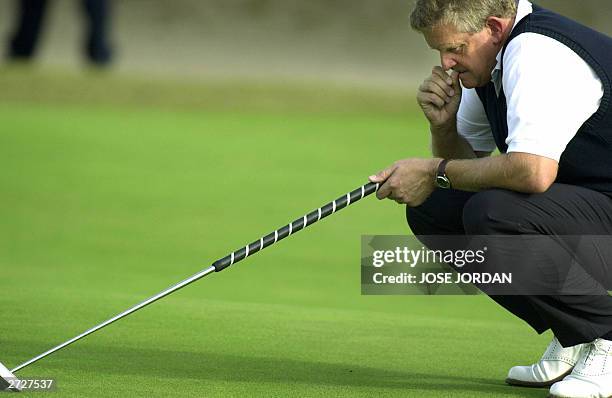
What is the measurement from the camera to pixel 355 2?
554 inches

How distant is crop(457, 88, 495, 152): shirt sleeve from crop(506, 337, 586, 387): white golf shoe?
0.57m

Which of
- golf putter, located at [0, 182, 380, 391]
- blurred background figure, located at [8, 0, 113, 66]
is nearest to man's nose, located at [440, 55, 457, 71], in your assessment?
golf putter, located at [0, 182, 380, 391]

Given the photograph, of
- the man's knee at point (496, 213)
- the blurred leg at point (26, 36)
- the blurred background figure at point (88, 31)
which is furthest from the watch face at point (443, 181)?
the blurred leg at point (26, 36)

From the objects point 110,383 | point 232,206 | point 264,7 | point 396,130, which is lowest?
point 110,383

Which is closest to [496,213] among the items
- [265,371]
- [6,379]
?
[265,371]

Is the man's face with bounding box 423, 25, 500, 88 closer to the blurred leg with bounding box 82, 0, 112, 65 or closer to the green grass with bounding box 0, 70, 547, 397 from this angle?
the green grass with bounding box 0, 70, 547, 397

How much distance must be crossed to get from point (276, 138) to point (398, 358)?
579 centimetres

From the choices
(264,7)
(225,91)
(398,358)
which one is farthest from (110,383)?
(264,7)

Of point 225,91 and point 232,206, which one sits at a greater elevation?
point 225,91

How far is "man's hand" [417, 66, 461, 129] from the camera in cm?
317

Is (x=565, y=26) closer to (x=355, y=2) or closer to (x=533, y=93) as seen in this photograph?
(x=533, y=93)

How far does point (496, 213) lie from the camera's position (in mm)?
2787

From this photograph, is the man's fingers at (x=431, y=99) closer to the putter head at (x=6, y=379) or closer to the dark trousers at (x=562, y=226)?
the dark trousers at (x=562, y=226)

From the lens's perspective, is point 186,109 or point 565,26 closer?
→ point 565,26
